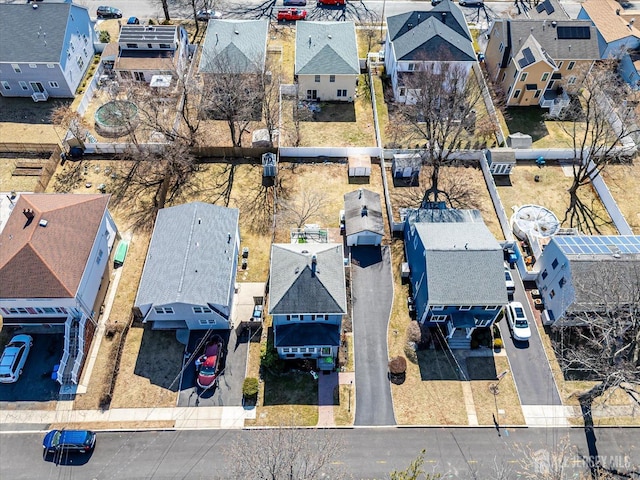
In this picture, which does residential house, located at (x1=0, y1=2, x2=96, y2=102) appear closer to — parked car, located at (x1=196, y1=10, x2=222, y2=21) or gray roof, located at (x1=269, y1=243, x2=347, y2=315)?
parked car, located at (x1=196, y1=10, x2=222, y2=21)

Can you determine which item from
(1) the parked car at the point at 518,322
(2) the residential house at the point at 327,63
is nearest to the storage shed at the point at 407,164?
(2) the residential house at the point at 327,63

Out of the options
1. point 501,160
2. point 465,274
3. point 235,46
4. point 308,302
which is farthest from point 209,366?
point 235,46

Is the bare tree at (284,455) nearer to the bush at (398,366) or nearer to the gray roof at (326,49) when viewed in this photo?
the bush at (398,366)

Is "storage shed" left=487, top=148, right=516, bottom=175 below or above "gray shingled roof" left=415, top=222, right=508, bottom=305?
above

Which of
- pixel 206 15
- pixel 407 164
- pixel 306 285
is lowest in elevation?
pixel 306 285

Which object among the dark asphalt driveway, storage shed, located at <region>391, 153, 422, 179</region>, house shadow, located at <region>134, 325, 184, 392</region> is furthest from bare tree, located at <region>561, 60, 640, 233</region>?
house shadow, located at <region>134, 325, 184, 392</region>

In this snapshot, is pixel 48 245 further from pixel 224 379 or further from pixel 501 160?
pixel 501 160
